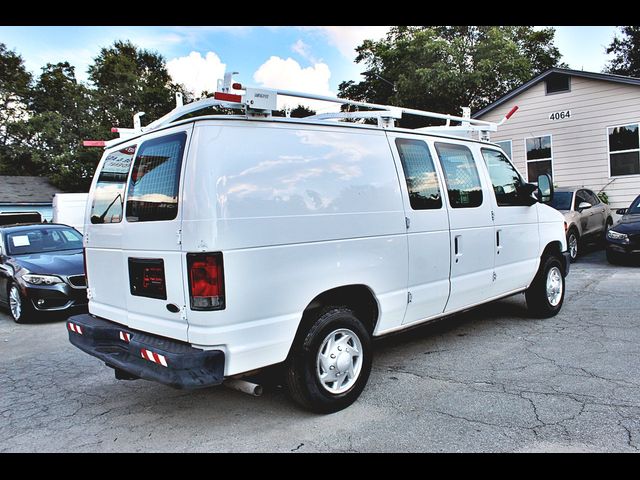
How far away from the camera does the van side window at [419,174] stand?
4438mm

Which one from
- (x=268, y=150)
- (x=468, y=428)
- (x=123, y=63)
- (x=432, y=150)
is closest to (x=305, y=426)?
(x=468, y=428)

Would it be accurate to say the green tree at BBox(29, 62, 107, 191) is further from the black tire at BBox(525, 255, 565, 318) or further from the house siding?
the black tire at BBox(525, 255, 565, 318)

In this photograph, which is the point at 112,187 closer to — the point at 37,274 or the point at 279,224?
the point at 279,224

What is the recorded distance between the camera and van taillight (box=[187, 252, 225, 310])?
3.12 meters

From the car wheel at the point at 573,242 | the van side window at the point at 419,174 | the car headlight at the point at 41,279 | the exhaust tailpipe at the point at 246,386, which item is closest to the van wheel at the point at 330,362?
the exhaust tailpipe at the point at 246,386

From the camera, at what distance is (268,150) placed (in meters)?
3.48

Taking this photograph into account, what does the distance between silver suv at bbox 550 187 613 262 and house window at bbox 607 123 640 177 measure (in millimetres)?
1818

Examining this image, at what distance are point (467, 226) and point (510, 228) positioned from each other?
88 centimetres

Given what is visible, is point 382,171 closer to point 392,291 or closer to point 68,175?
point 392,291

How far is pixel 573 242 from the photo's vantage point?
36.8 ft

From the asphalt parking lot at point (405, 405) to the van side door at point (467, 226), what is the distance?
640 mm

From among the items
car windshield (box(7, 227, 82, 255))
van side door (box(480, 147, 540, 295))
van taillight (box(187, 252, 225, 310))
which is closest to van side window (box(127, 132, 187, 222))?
van taillight (box(187, 252, 225, 310))
